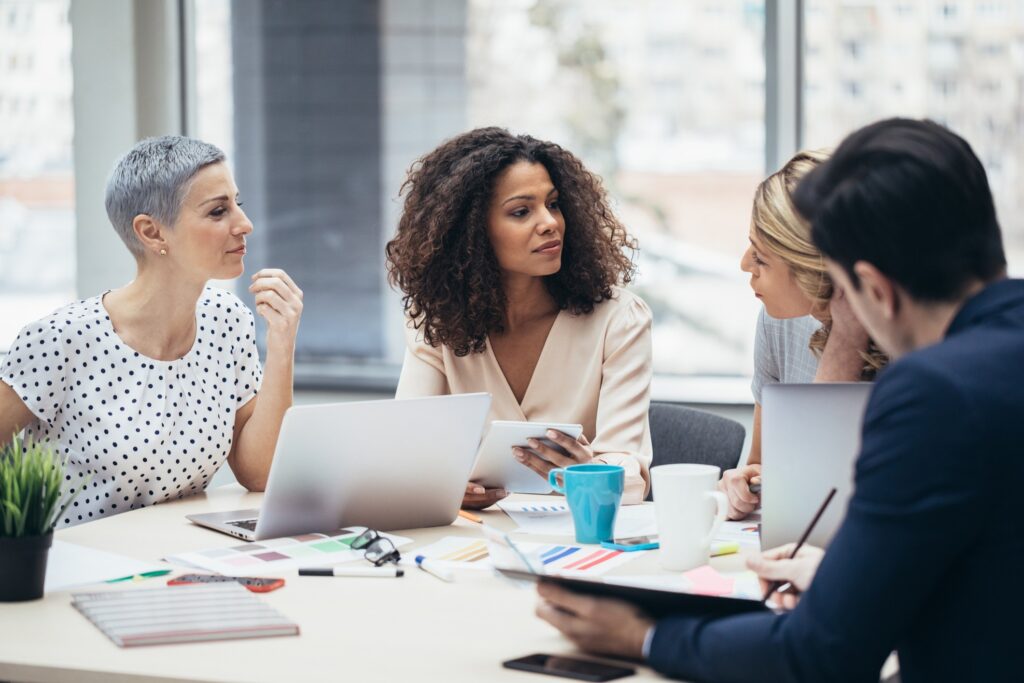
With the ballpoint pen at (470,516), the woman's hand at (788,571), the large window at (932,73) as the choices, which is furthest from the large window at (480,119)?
the woman's hand at (788,571)

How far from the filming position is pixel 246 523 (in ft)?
6.22

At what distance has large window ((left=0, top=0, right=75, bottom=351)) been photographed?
4266mm

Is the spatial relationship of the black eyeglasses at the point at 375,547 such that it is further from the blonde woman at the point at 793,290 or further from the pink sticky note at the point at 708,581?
the blonde woman at the point at 793,290

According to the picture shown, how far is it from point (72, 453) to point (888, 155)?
1649 mm

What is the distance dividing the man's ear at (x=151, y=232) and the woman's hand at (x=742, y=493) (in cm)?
118

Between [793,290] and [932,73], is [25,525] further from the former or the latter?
[932,73]

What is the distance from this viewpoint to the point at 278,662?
1.29m

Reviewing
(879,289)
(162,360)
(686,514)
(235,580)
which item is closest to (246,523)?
(235,580)

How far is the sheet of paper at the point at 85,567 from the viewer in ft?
5.24

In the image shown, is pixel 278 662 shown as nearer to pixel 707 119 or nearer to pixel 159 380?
pixel 159 380

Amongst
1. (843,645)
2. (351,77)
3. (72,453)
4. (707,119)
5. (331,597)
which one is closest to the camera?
(843,645)

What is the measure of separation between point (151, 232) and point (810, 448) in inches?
54.5

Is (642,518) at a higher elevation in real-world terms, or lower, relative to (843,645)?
lower

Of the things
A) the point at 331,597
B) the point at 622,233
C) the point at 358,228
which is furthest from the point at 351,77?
the point at 331,597
